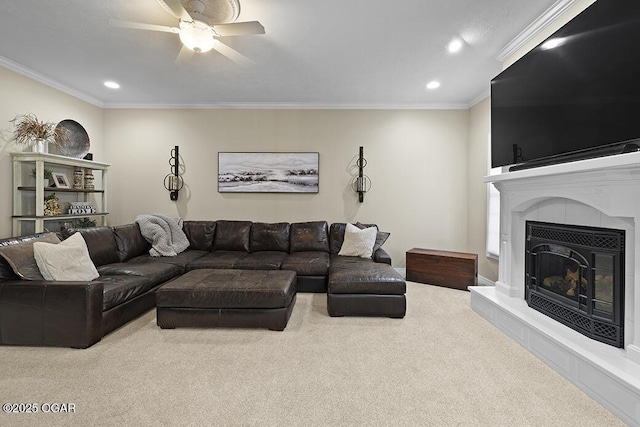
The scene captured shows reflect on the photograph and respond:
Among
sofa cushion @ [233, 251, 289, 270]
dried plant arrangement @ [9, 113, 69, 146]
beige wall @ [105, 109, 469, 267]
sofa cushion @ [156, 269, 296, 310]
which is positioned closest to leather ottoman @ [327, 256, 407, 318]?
sofa cushion @ [156, 269, 296, 310]

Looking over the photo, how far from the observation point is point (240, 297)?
108 inches

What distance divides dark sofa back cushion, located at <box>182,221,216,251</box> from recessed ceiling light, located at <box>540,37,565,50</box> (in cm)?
450

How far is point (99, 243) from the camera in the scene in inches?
139

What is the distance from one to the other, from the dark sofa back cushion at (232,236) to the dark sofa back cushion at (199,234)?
9 centimetres

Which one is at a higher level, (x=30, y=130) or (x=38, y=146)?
(x=30, y=130)

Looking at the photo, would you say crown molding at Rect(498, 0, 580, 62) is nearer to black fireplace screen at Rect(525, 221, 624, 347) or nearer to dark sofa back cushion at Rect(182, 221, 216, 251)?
black fireplace screen at Rect(525, 221, 624, 347)

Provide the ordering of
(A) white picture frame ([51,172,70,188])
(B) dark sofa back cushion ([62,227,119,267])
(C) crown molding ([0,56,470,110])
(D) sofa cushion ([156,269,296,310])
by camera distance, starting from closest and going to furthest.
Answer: (D) sofa cushion ([156,269,296,310])
(B) dark sofa back cushion ([62,227,119,267])
(A) white picture frame ([51,172,70,188])
(C) crown molding ([0,56,470,110])

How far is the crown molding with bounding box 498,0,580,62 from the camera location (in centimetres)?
237

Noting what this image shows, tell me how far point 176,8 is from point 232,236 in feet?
10.1

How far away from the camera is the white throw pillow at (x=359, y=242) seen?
4211mm

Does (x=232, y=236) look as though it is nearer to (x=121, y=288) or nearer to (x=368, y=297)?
(x=121, y=288)

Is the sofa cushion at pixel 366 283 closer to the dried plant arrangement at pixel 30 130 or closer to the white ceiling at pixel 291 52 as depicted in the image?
the white ceiling at pixel 291 52

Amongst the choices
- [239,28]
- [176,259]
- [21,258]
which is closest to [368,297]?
[176,259]

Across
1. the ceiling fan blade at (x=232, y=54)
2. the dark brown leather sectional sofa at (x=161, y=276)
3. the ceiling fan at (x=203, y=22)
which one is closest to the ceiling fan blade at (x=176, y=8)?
the ceiling fan at (x=203, y=22)
